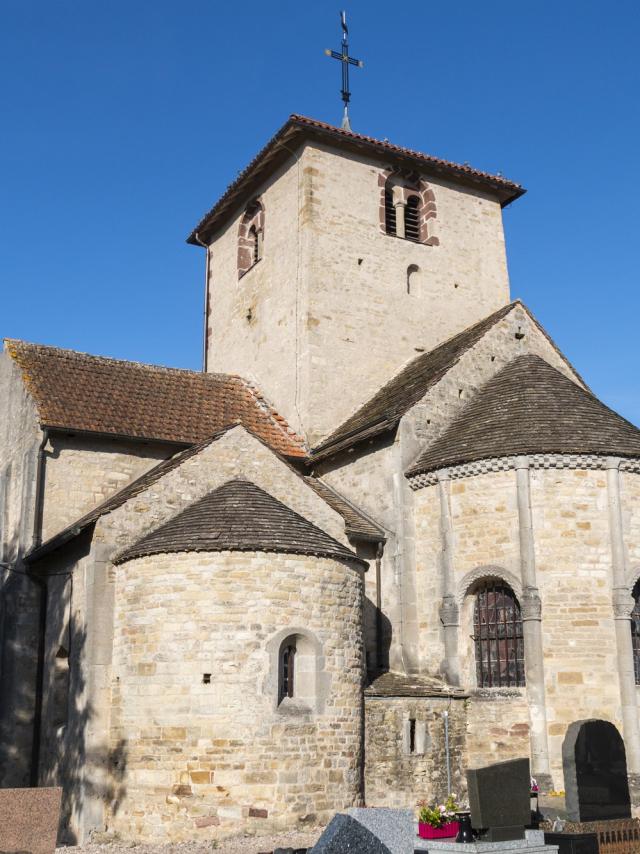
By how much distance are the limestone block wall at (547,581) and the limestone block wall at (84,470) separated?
20.4 feet

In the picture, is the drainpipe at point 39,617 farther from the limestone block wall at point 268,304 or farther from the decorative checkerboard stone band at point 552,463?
the decorative checkerboard stone band at point 552,463

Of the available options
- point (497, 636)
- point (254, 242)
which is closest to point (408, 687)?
point (497, 636)

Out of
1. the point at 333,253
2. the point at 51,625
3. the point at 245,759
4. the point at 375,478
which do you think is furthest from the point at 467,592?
the point at 333,253

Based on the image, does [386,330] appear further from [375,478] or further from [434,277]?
[375,478]

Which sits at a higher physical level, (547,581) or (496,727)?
(547,581)

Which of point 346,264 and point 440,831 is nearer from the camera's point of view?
point 440,831

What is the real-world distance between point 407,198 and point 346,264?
3137 mm

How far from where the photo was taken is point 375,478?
19312mm

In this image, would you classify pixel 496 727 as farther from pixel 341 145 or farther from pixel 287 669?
pixel 341 145

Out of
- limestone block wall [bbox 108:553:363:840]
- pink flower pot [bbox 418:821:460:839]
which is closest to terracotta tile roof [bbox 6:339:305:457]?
limestone block wall [bbox 108:553:363:840]

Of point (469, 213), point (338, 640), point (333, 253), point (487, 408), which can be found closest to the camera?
point (338, 640)

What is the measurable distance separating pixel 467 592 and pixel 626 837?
19.3 feet

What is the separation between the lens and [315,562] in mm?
15281

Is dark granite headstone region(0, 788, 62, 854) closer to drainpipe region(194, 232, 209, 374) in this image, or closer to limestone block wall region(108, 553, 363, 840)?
limestone block wall region(108, 553, 363, 840)
